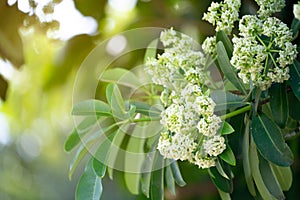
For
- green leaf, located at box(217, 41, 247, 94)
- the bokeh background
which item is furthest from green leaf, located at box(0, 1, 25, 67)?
green leaf, located at box(217, 41, 247, 94)

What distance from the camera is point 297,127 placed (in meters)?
0.86

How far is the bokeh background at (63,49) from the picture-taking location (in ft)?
3.18

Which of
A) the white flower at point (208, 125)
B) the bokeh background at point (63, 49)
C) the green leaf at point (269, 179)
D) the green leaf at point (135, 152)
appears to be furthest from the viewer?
the bokeh background at point (63, 49)

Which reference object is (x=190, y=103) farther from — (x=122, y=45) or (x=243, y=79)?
(x=122, y=45)

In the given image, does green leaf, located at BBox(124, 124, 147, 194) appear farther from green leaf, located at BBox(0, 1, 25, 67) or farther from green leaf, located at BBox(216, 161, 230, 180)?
green leaf, located at BBox(0, 1, 25, 67)

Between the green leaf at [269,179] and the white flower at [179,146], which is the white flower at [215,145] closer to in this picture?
the white flower at [179,146]

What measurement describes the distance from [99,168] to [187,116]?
161 millimetres

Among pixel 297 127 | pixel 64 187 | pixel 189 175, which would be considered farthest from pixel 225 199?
pixel 64 187

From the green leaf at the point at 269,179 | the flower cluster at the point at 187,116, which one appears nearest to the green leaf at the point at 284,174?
the green leaf at the point at 269,179

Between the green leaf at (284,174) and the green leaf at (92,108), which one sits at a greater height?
the green leaf at (92,108)

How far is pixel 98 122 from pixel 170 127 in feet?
0.66

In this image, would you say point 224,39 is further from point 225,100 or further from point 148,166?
point 148,166

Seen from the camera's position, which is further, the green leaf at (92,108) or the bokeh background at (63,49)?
the bokeh background at (63,49)

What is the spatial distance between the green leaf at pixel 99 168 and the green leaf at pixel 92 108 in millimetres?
64
